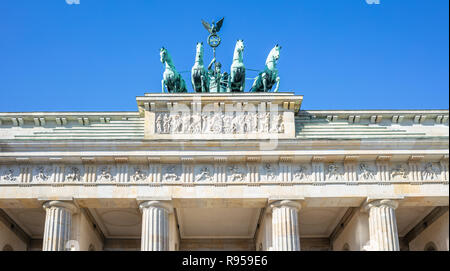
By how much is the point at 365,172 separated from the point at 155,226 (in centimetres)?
910

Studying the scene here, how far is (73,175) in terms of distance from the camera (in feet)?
87.6

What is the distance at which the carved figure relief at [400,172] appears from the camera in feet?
88.2

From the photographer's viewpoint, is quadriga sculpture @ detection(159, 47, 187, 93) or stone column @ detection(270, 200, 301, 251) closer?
stone column @ detection(270, 200, 301, 251)

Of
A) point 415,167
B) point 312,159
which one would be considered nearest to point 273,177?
point 312,159

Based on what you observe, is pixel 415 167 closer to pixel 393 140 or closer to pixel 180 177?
pixel 393 140

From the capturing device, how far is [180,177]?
87.7 ft

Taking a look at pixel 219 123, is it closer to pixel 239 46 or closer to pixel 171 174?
pixel 171 174

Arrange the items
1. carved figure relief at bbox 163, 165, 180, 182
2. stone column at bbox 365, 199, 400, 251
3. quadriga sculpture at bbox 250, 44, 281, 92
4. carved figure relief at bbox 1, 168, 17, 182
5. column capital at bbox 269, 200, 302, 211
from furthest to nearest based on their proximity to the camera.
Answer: quadriga sculpture at bbox 250, 44, 281, 92
carved figure relief at bbox 163, 165, 180, 182
carved figure relief at bbox 1, 168, 17, 182
column capital at bbox 269, 200, 302, 211
stone column at bbox 365, 199, 400, 251

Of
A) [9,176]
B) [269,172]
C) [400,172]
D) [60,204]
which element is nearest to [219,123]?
[269,172]

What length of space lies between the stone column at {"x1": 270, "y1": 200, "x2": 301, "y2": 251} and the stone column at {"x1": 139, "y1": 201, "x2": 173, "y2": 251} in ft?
14.5

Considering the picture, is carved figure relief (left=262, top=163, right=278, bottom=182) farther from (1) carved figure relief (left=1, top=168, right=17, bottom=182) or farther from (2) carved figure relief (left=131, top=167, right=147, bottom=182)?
(1) carved figure relief (left=1, top=168, right=17, bottom=182)

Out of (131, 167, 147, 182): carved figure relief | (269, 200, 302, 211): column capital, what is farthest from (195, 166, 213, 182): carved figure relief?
(269, 200, 302, 211): column capital

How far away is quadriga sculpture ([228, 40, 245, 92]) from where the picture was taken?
29750 millimetres

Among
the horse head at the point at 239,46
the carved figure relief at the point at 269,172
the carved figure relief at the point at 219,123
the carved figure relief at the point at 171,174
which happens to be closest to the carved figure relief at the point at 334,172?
the carved figure relief at the point at 269,172
